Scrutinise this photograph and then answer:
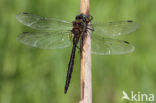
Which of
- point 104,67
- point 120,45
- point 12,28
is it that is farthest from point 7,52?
point 120,45

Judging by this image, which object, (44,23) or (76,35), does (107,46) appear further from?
(44,23)

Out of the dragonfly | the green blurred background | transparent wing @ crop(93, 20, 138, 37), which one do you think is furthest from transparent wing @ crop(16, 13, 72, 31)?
the green blurred background

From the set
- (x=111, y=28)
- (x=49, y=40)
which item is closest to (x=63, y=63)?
(x=49, y=40)

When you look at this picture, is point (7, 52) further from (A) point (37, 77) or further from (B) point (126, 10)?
(B) point (126, 10)

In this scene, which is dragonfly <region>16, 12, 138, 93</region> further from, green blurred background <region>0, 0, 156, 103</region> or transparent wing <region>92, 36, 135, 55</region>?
green blurred background <region>0, 0, 156, 103</region>

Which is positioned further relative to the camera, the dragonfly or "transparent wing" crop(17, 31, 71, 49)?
"transparent wing" crop(17, 31, 71, 49)

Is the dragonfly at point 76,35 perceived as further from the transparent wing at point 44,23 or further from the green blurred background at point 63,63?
the green blurred background at point 63,63

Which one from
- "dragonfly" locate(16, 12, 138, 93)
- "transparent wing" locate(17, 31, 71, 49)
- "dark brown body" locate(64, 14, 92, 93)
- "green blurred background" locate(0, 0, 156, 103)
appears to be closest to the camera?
"dark brown body" locate(64, 14, 92, 93)
